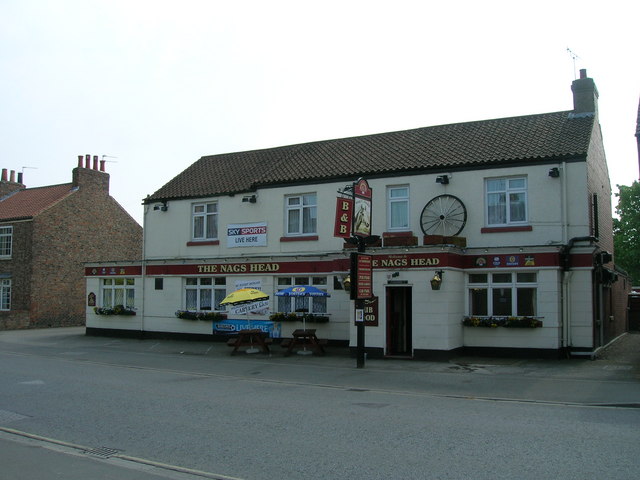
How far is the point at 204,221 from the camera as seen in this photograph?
2650 centimetres

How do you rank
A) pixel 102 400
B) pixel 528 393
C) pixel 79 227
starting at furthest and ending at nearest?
pixel 79 227
pixel 528 393
pixel 102 400

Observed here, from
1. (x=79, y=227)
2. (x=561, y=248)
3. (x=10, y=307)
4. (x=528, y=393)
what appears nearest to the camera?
(x=528, y=393)

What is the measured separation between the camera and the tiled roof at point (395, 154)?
802 inches

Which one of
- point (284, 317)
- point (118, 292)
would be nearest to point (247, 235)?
point (284, 317)

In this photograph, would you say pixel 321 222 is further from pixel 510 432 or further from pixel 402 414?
pixel 510 432

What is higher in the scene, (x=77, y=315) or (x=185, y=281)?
(x=185, y=281)

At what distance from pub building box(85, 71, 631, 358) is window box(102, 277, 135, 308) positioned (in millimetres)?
70

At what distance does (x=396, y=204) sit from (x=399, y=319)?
4525 mm

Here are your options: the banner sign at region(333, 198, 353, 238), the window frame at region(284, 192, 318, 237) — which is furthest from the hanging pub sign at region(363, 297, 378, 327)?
the window frame at region(284, 192, 318, 237)

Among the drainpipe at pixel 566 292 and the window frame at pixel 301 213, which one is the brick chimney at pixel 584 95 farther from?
the window frame at pixel 301 213

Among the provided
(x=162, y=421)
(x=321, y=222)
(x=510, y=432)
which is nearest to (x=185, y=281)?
(x=321, y=222)

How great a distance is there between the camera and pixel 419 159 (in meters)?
22.0

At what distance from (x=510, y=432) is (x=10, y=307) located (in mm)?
32554

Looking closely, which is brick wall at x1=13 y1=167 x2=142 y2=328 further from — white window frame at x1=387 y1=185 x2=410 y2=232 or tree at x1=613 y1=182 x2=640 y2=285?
tree at x1=613 y1=182 x2=640 y2=285
